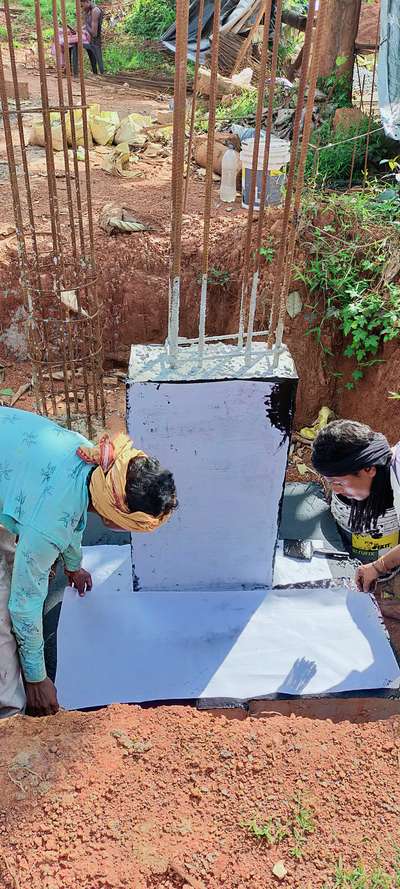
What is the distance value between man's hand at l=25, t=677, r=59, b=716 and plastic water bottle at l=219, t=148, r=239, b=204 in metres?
5.03

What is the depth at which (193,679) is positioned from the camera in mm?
2820

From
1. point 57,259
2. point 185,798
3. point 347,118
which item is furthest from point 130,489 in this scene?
point 347,118

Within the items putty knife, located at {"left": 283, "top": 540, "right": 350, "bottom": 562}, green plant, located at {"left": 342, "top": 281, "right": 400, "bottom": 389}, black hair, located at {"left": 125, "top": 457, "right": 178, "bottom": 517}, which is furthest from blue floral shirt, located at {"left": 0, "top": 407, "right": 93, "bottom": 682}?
green plant, located at {"left": 342, "top": 281, "right": 400, "bottom": 389}

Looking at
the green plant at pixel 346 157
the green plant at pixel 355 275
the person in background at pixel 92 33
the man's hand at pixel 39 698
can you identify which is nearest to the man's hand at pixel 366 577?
the man's hand at pixel 39 698

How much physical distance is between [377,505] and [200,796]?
1694mm

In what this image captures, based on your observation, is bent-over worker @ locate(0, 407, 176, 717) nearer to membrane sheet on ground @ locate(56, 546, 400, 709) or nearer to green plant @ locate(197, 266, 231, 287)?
membrane sheet on ground @ locate(56, 546, 400, 709)

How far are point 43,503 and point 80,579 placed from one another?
3.29ft

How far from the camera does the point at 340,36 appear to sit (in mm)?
7285

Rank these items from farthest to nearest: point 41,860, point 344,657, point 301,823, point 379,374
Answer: point 379,374 < point 344,657 < point 301,823 < point 41,860

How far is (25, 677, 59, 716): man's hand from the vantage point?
2.48m

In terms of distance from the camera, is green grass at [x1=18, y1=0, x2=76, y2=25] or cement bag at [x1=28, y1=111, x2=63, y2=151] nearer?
cement bag at [x1=28, y1=111, x2=63, y2=151]

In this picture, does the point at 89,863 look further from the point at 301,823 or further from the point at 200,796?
the point at 301,823

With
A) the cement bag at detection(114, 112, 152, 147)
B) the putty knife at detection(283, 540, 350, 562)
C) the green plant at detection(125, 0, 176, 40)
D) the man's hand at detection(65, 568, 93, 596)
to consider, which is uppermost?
the green plant at detection(125, 0, 176, 40)

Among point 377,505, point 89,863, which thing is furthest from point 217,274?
point 89,863
